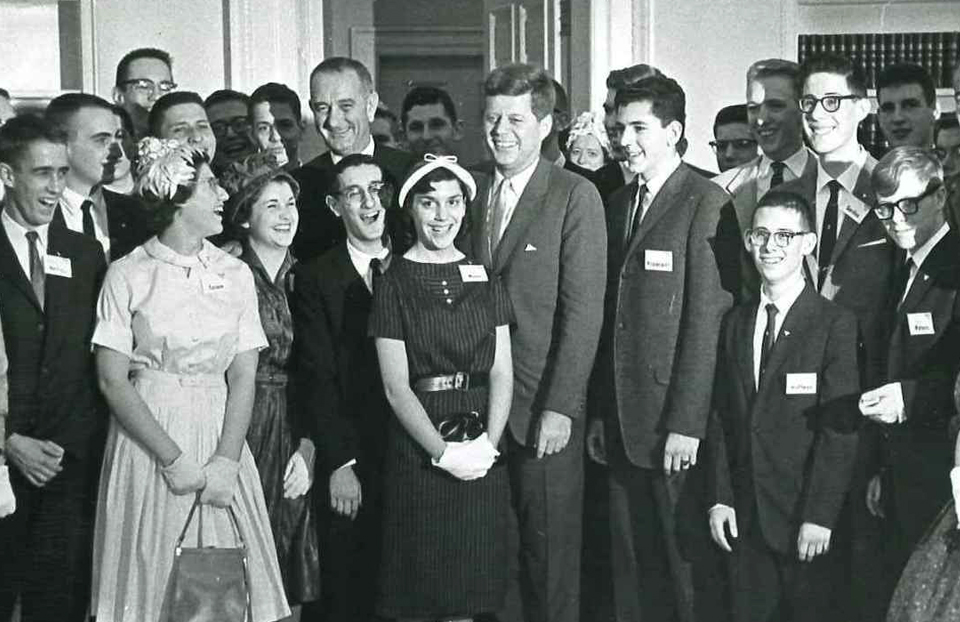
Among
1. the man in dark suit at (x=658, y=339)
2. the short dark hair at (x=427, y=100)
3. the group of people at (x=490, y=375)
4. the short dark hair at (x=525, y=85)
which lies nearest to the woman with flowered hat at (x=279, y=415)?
the group of people at (x=490, y=375)

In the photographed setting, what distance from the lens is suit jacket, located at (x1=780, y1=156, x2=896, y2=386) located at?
4.11m

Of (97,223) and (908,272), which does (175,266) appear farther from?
(908,272)

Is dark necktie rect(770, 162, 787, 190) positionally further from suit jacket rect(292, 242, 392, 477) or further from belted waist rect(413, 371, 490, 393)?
suit jacket rect(292, 242, 392, 477)

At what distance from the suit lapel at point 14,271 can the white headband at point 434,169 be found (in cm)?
104

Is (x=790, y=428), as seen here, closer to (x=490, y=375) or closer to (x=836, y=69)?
(x=490, y=375)

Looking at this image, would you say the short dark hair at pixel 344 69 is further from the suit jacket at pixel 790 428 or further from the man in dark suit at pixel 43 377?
the suit jacket at pixel 790 428

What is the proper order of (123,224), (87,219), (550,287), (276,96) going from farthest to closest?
(276,96)
(123,224)
(87,219)
(550,287)

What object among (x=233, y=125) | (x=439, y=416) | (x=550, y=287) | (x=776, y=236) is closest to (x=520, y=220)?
(x=550, y=287)

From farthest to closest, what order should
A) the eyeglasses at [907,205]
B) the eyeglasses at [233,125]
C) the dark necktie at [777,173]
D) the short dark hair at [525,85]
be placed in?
the eyeglasses at [233,125]
the dark necktie at [777,173]
the short dark hair at [525,85]
the eyeglasses at [907,205]

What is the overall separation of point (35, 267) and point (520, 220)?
138 cm

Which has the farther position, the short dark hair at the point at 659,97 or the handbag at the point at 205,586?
the short dark hair at the point at 659,97

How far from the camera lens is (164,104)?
5.01 metres

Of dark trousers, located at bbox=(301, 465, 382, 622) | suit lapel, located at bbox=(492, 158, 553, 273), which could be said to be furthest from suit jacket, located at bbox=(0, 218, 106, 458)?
suit lapel, located at bbox=(492, 158, 553, 273)

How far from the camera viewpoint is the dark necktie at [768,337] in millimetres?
4113
